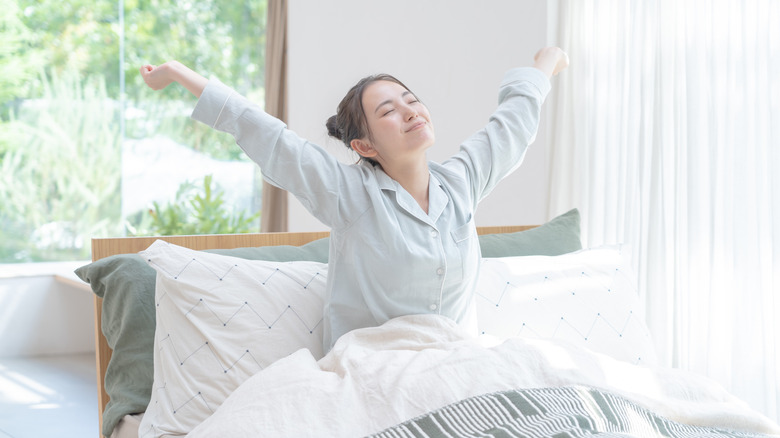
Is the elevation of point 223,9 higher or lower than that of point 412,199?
higher

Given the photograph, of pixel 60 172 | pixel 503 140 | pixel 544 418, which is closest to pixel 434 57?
pixel 503 140

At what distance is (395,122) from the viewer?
1.56 metres

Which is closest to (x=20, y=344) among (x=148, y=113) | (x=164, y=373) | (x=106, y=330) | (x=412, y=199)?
(x=148, y=113)

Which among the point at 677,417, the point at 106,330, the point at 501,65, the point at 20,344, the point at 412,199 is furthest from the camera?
the point at 20,344

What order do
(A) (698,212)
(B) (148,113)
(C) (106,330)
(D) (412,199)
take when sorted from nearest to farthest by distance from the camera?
(D) (412,199)
(C) (106,330)
(A) (698,212)
(B) (148,113)

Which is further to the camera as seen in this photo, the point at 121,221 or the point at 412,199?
the point at 121,221

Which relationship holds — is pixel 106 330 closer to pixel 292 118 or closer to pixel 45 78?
pixel 292 118

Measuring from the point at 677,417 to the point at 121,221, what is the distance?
3.85 m

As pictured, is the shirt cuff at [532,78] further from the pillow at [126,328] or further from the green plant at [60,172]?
the green plant at [60,172]

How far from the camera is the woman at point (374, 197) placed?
1501 millimetres

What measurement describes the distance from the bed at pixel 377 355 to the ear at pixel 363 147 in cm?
33

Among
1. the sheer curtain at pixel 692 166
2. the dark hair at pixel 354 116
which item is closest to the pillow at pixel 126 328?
the dark hair at pixel 354 116

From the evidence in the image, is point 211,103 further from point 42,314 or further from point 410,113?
point 42,314

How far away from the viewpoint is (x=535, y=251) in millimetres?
2172
